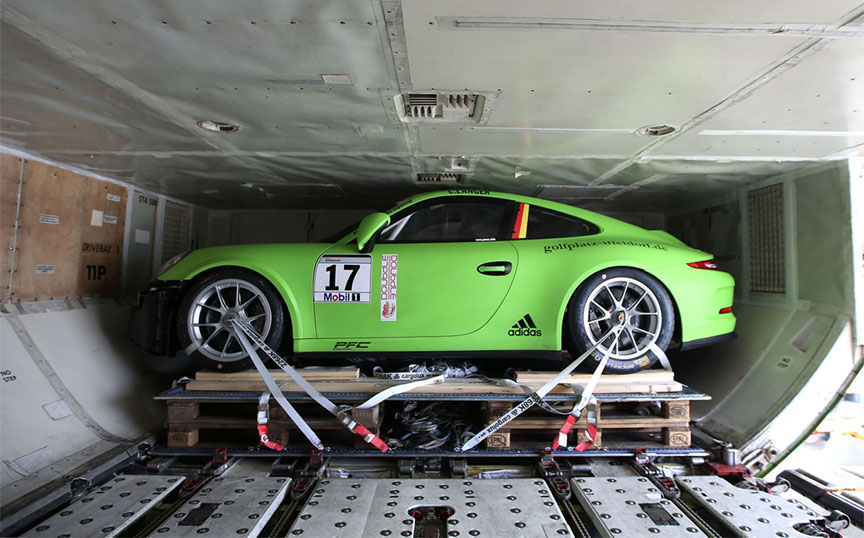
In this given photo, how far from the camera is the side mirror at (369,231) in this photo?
3.20 m

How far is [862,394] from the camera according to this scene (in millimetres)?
3021

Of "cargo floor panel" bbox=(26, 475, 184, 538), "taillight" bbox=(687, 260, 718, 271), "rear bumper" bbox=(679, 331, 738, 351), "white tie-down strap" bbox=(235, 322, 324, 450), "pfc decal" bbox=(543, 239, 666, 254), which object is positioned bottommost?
"cargo floor panel" bbox=(26, 475, 184, 538)

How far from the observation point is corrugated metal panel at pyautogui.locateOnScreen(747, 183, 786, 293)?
384cm

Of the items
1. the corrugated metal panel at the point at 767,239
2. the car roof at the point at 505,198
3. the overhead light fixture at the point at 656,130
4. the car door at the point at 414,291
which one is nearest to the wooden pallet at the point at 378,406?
the car door at the point at 414,291

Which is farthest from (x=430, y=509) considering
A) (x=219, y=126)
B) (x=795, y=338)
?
(x=795, y=338)

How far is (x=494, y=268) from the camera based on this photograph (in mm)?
3207

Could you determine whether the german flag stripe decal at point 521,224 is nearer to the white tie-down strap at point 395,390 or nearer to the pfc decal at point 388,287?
the pfc decal at point 388,287

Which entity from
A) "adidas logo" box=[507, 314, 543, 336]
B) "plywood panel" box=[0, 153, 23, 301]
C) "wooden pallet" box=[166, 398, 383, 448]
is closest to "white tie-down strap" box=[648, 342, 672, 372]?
"adidas logo" box=[507, 314, 543, 336]

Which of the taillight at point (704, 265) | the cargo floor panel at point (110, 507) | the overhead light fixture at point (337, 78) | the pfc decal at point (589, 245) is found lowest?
the cargo floor panel at point (110, 507)

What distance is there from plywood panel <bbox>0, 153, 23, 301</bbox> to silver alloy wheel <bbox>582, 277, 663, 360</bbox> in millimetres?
4272

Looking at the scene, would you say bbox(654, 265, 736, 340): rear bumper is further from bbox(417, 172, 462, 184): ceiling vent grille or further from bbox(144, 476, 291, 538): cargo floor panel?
bbox(144, 476, 291, 538): cargo floor panel

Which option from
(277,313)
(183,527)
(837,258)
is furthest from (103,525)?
(837,258)

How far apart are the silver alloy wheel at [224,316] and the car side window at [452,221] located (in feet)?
3.54

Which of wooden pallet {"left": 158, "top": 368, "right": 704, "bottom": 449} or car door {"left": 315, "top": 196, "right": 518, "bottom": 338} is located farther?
car door {"left": 315, "top": 196, "right": 518, "bottom": 338}
